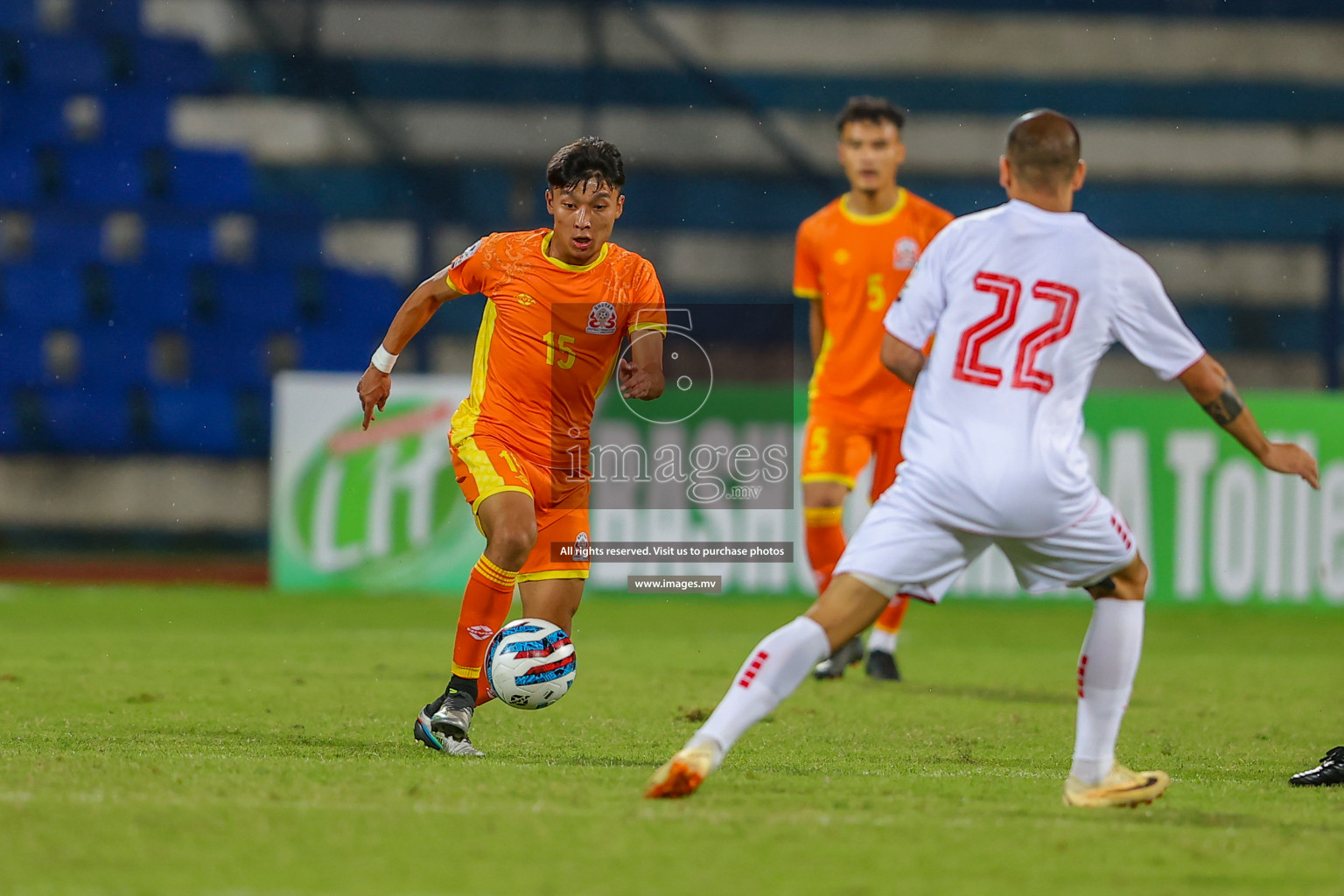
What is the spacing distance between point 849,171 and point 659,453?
3953 millimetres

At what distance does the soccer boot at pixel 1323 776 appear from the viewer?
4.62 m

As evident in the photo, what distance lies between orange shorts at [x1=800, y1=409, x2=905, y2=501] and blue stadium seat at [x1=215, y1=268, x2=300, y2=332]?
780 cm

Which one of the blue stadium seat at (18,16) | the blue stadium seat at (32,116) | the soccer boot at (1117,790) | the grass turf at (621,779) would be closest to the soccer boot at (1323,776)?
the grass turf at (621,779)

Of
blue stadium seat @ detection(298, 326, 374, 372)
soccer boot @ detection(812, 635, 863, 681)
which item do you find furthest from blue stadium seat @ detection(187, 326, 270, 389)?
soccer boot @ detection(812, 635, 863, 681)

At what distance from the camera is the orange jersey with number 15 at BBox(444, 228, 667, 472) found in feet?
17.0

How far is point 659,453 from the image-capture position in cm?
1127

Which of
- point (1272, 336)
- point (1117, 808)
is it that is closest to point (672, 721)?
point (1117, 808)

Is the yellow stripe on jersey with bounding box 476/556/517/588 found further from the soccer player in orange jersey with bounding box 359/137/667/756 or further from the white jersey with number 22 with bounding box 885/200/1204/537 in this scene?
the white jersey with number 22 with bounding box 885/200/1204/537

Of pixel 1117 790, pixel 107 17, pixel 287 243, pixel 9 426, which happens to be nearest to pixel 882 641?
pixel 1117 790

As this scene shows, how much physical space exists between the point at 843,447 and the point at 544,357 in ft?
8.01

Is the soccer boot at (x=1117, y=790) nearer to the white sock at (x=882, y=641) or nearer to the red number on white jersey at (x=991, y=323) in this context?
the red number on white jersey at (x=991, y=323)

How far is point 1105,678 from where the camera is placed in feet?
13.2

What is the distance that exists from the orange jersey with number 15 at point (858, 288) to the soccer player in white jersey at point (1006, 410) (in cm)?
331

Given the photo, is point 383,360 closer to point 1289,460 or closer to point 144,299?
point 1289,460
